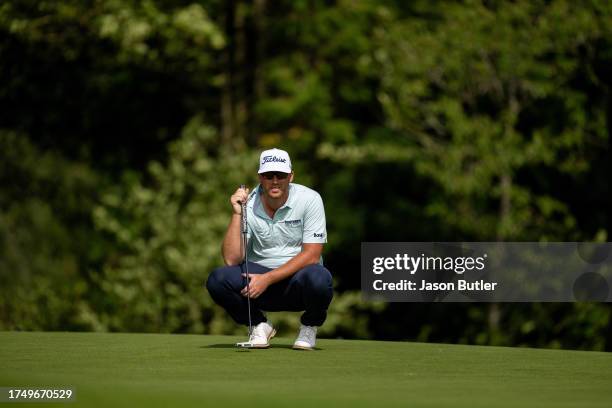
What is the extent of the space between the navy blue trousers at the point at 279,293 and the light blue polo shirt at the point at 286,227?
123 mm

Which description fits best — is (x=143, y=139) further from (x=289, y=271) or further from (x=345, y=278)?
(x=289, y=271)

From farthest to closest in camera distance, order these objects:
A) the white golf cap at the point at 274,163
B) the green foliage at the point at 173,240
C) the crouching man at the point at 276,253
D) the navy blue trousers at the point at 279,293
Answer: the green foliage at the point at 173,240 < the navy blue trousers at the point at 279,293 < the crouching man at the point at 276,253 < the white golf cap at the point at 274,163

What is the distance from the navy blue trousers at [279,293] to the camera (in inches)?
398

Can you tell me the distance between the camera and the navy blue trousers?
1011 centimetres

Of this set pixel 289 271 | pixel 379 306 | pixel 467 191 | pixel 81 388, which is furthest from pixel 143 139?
pixel 81 388

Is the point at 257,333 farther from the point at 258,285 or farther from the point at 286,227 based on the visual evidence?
the point at 286,227

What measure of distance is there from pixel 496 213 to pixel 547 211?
6.01 feet

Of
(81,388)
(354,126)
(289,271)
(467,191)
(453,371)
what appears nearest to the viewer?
(81,388)

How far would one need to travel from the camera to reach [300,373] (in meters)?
8.74

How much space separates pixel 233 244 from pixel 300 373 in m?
1.63

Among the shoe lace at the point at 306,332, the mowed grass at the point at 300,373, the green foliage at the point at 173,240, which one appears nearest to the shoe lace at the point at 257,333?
the mowed grass at the point at 300,373

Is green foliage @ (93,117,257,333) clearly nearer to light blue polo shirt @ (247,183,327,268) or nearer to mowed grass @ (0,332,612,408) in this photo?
mowed grass @ (0,332,612,408)

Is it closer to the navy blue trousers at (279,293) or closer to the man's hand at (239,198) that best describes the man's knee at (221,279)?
the navy blue trousers at (279,293)

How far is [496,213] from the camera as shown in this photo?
87.0 ft
